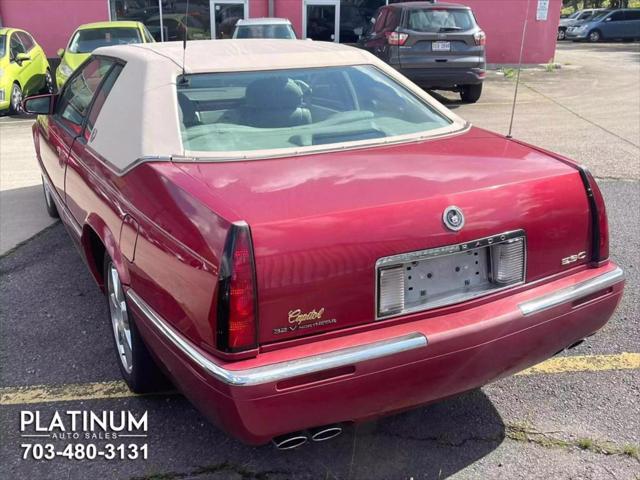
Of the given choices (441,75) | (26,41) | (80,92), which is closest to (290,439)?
(80,92)

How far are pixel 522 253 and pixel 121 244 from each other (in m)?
1.68

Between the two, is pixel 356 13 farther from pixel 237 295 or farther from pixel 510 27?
pixel 237 295

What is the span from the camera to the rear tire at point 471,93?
1204 centimetres

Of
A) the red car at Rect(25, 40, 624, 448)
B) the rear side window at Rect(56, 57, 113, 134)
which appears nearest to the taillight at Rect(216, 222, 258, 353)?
the red car at Rect(25, 40, 624, 448)

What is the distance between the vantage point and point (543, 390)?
3100mm

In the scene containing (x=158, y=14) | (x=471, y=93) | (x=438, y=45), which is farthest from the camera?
(x=158, y=14)

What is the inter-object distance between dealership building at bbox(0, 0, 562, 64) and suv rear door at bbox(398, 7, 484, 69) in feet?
13.4

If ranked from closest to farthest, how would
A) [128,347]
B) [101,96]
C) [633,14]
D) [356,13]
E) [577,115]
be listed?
[128,347] < [101,96] < [577,115] < [356,13] < [633,14]

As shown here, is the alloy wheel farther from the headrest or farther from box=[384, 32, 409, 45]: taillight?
box=[384, 32, 409, 45]: taillight

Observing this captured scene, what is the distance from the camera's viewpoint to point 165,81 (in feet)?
10.1

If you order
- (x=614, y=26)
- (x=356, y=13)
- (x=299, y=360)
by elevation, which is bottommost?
(x=299, y=360)

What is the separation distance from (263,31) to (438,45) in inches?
150

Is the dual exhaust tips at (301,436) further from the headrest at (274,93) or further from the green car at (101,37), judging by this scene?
the green car at (101,37)

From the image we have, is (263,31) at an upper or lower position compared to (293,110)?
upper
